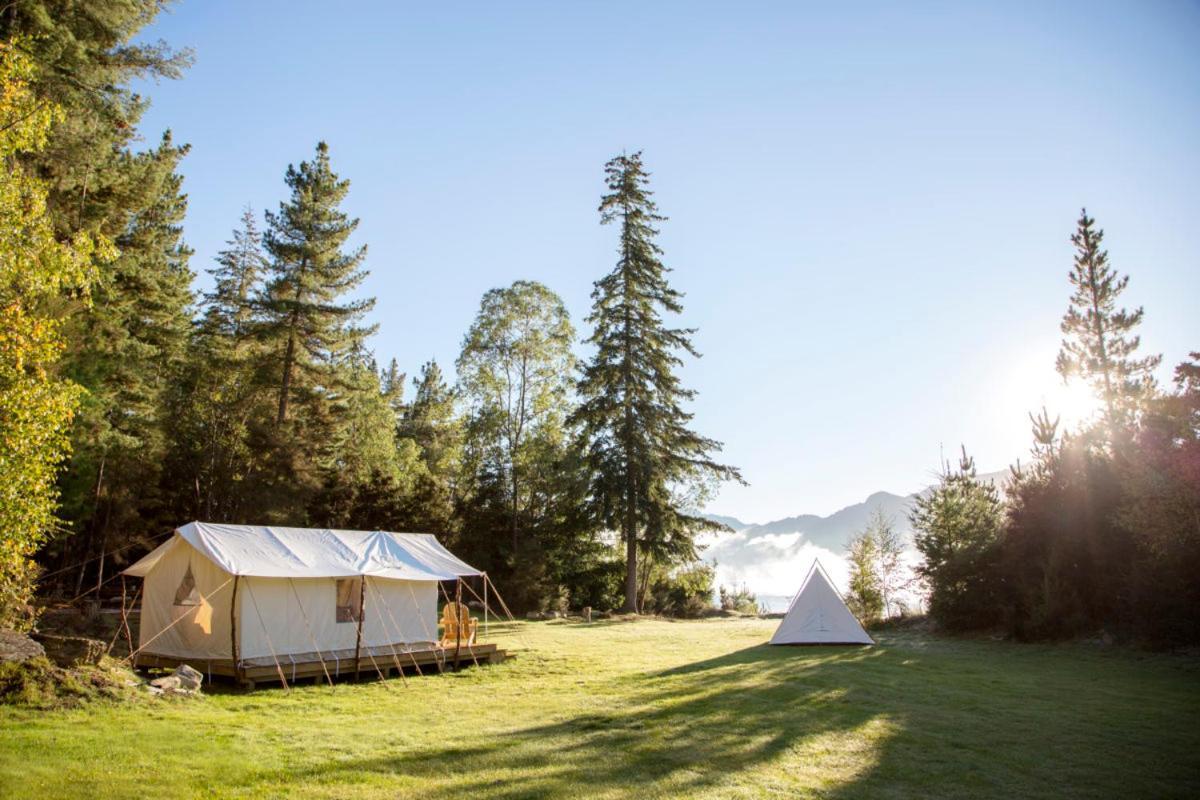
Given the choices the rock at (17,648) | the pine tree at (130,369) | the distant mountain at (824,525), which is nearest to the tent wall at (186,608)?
the rock at (17,648)

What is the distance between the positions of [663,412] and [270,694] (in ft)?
61.1

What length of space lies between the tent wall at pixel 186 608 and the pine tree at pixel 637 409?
1569 centimetres

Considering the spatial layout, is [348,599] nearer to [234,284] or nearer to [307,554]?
[307,554]

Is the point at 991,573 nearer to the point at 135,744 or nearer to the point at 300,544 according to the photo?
the point at 300,544

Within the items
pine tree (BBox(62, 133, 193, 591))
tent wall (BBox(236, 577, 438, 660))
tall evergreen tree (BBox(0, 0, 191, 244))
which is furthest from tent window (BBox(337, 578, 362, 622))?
tall evergreen tree (BBox(0, 0, 191, 244))

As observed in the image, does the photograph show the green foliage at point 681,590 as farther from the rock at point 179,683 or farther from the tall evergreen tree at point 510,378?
the rock at point 179,683

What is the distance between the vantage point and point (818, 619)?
1600 centimetres

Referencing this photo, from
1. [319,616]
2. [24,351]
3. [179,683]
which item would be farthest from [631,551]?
[24,351]

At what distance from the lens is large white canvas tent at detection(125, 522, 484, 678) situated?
11508 mm

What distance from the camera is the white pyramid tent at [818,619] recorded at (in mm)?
15781

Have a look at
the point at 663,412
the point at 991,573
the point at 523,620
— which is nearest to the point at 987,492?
the point at 991,573

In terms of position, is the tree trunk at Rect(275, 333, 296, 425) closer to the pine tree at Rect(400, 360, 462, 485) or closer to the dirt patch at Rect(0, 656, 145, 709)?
the pine tree at Rect(400, 360, 462, 485)

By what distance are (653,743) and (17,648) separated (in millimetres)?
7505

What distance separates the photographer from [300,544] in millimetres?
13008
